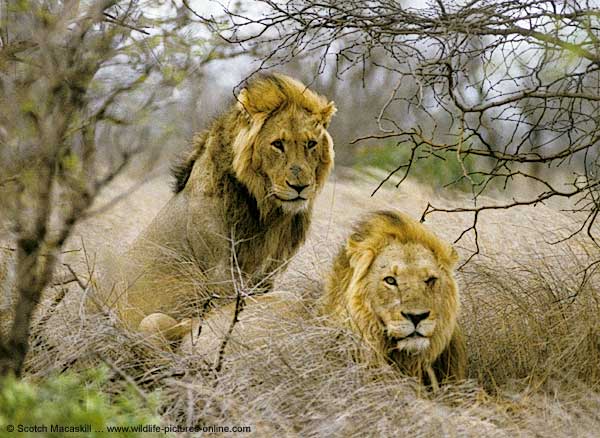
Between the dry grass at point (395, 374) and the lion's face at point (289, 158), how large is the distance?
0.50 m

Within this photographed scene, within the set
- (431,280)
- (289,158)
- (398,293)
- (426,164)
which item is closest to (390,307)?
(398,293)

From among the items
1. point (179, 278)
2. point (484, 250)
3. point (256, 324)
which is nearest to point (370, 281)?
point (256, 324)

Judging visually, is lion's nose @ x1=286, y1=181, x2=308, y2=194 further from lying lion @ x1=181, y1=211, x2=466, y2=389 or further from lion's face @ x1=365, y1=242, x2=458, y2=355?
lion's face @ x1=365, y1=242, x2=458, y2=355

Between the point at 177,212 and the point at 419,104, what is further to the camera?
the point at 177,212

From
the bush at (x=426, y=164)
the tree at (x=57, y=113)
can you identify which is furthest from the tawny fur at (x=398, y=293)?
the bush at (x=426, y=164)

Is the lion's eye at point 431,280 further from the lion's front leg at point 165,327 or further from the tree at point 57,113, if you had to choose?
the tree at point 57,113

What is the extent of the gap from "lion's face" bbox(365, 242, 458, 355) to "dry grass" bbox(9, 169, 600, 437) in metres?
0.21

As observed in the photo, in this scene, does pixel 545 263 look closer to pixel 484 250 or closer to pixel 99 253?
pixel 484 250

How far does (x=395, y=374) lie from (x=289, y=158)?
187cm

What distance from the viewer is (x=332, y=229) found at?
9172mm

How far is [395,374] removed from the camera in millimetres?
5066

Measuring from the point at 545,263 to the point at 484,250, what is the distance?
83 cm

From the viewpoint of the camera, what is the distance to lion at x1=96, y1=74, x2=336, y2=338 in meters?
6.29

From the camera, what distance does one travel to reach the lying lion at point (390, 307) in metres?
5.15
